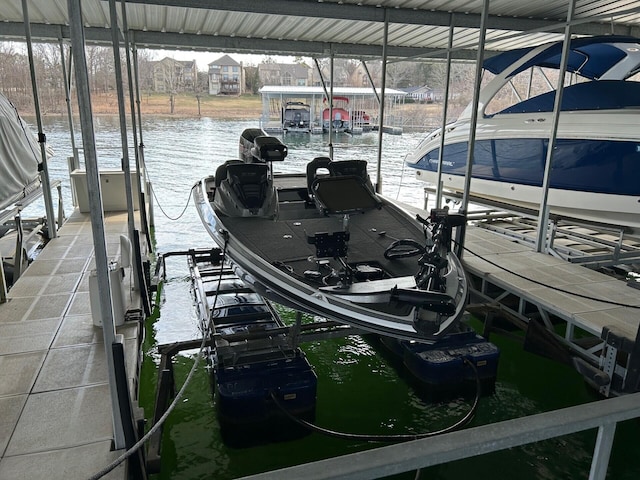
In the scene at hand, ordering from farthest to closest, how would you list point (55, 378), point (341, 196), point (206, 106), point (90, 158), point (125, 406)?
point (206, 106)
point (341, 196)
point (55, 378)
point (125, 406)
point (90, 158)

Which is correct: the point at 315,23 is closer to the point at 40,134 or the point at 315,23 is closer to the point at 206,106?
the point at 40,134

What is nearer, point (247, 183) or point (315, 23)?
point (247, 183)

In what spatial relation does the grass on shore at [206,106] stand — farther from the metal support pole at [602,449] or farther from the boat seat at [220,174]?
the metal support pole at [602,449]

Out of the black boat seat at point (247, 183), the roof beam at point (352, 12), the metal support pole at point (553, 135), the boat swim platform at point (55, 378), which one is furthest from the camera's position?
the roof beam at point (352, 12)

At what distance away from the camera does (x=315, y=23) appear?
6.52m

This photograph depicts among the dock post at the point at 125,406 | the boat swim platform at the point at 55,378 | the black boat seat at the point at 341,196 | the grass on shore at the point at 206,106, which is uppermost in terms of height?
the grass on shore at the point at 206,106

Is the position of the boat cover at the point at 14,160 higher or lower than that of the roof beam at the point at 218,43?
lower

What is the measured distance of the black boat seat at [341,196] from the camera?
4.46 metres

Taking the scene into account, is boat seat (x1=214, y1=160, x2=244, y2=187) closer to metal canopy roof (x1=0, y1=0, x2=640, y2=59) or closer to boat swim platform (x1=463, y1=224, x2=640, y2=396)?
metal canopy roof (x1=0, y1=0, x2=640, y2=59)

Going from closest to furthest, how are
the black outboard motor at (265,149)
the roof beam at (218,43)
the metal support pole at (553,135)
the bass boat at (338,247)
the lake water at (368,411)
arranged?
1. the lake water at (368,411)
2. the bass boat at (338,247)
3. the metal support pole at (553,135)
4. the black outboard motor at (265,149)
5. the roof beam at (218,43)

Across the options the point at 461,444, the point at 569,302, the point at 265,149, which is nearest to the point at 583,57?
the point at 569,302

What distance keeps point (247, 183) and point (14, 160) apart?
2.67 m

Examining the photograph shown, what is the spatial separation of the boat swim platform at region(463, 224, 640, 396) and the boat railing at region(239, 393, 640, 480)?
2589 mm

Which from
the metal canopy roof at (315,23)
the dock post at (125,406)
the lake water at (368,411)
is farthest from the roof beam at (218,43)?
the dock post at (125,406)
